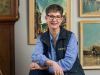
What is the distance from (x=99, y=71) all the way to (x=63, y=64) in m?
0.93

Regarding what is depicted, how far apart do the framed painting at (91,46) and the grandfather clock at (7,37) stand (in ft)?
2.66

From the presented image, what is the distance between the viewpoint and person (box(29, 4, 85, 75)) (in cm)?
168

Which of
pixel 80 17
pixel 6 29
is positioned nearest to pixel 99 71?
pixel 80 17

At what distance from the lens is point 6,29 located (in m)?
1.90

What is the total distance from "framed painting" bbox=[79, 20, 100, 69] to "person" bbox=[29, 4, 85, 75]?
74cm

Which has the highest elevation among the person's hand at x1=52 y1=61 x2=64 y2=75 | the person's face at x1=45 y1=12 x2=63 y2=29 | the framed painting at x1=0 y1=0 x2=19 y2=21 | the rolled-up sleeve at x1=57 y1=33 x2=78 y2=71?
the framed painting at x1=0 y1=0 x2=19 y2=21

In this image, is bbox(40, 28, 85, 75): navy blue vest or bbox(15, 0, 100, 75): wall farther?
bbox(15, 0, 100, 75): wall

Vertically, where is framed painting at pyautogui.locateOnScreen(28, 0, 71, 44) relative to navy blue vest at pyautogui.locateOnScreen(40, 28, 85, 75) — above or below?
above

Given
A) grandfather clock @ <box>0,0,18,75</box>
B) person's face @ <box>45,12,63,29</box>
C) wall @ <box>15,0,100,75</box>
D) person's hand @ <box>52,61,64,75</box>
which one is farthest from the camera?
wall @ <box>15,0,100,75</box>

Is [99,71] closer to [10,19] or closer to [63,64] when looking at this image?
[63,64]

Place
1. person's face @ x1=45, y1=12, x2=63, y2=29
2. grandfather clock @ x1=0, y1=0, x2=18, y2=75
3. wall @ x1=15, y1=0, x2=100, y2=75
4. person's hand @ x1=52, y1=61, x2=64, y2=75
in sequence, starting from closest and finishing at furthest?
person's hand @ x1=52, y1=61, x2=64, y2=75 < person's face @ x1=45, y1=12, x2=63, y2=29 < grandfather clock @ x1=0, y1=0, x2=18, y2=75 < wall @ x1=15, y1=0, x2=100, y2=75

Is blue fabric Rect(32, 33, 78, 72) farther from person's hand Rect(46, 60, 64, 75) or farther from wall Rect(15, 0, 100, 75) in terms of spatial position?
wall Rect(15, 0, 100, 75)

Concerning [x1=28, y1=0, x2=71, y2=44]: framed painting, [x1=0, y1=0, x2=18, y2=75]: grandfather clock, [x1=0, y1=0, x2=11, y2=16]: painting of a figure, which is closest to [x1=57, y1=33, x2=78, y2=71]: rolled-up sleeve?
[x1=0, y1=0, x2=18, y2=75]: grandfather clock

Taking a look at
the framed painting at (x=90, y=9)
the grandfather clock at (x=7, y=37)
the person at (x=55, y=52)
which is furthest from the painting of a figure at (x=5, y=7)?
the framed painting at (x=90, y=9)
